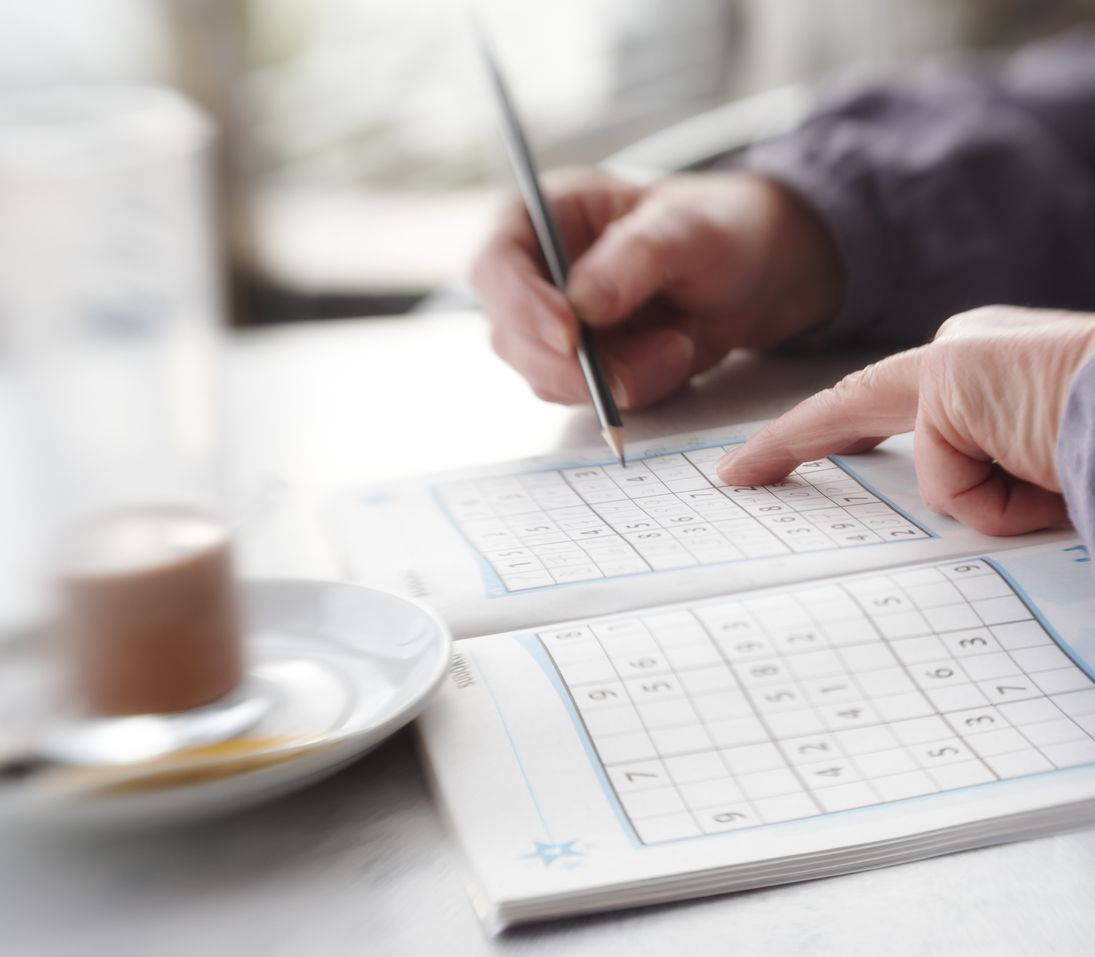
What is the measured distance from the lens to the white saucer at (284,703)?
228 millimetres

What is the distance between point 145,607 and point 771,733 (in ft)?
0.51

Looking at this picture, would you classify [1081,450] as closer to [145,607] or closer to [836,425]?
[836,425]

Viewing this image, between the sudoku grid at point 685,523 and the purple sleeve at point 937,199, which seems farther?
the purple sleeve at point 937,199

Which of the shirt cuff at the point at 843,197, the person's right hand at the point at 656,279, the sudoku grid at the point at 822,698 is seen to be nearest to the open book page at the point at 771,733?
the sudoku grid at the point at 822,698

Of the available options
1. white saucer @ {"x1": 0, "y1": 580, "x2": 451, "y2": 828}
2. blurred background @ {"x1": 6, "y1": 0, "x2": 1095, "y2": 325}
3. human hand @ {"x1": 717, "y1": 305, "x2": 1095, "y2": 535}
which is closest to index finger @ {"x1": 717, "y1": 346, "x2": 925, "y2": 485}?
human hand @ {"x1": 717, "y1": 305, "x2": 1095, "y2": 535}

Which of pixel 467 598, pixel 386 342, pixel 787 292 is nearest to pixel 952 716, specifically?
pixel 467 598

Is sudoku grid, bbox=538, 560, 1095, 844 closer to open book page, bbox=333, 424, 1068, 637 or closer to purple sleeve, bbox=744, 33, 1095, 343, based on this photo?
open book page, bbox=333, 424, 1068, 637

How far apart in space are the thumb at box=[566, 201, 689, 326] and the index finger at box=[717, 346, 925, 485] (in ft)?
0.33

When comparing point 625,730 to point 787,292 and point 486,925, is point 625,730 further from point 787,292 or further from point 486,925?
point 787,292

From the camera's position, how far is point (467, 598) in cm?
35

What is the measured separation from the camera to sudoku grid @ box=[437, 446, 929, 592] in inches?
13.6

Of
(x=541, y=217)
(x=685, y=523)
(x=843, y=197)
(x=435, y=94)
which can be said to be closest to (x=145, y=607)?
(x=685, y=523)

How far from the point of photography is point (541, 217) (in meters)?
0.46

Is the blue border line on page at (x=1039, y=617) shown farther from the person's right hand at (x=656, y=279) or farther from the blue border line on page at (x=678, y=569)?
the person's right hand at (x=656, y=279)
